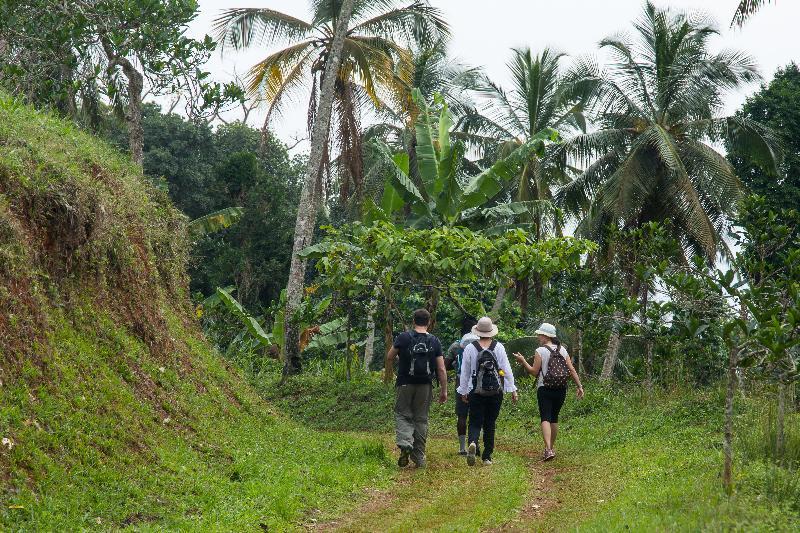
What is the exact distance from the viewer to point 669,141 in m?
23.1

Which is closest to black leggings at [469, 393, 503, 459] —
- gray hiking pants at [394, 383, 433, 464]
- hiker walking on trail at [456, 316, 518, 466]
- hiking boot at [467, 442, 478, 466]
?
hiker walking on trail at [456, 316, 518, 466]

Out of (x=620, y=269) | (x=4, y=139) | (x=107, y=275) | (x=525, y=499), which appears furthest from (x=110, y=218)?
(x=620, y=269)

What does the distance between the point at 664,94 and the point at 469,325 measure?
12109 mm

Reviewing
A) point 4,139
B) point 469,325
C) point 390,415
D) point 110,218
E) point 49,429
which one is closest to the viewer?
point 49,429

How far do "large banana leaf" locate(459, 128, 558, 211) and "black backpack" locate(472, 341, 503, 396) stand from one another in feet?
27.1

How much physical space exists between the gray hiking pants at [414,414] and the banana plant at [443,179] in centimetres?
791

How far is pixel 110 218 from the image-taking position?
11.1m

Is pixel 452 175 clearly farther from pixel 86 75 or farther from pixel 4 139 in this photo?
pixel 4 139

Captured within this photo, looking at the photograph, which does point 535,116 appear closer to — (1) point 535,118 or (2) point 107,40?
(1) point 535,118

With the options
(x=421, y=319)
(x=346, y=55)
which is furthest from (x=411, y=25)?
(x=421, y=319)

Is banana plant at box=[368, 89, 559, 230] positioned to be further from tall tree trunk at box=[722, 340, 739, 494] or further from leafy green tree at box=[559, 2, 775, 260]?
tall tree trunk at box=[722, 340, 739, 494]

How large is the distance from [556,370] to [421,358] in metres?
1.85

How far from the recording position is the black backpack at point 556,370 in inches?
455

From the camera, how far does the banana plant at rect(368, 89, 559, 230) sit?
1880cm
